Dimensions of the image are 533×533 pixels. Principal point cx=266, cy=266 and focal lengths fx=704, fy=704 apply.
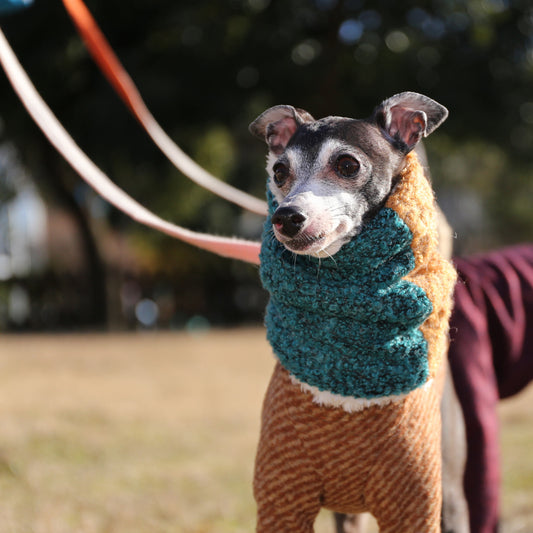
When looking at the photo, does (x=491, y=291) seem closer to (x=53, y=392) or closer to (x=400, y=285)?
(x=400, y=285)

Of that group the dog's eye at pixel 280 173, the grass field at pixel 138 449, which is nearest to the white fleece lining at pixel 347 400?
the dog's eye at pixel 280 173

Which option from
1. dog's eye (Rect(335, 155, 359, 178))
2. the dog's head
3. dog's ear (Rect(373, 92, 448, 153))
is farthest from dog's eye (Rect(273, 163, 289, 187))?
dog's ear (Rect(373, 92, 448, 153))

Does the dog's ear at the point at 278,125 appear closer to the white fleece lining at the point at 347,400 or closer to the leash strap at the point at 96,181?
the leash strap at the point at 96,181

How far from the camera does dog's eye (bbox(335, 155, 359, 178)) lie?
63.6 inches

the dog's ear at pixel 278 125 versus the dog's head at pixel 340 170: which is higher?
the dog's ear at pixel 278 125

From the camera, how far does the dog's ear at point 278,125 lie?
5.88ft

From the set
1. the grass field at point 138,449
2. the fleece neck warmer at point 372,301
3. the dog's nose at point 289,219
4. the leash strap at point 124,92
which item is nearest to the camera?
the dog's nose at point 289,219

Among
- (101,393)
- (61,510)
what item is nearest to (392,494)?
(61,510)

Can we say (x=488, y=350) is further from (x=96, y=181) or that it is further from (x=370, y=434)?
(x=96, y=181)

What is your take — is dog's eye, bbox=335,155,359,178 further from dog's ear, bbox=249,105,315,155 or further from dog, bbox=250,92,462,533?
dog's ear, bbox=249,105,315,155

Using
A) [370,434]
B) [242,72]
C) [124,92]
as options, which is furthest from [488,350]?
[242,72]

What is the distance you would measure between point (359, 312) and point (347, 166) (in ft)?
1.10

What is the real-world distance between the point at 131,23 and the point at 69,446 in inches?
349

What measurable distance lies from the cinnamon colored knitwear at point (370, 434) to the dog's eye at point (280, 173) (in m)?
0.18
